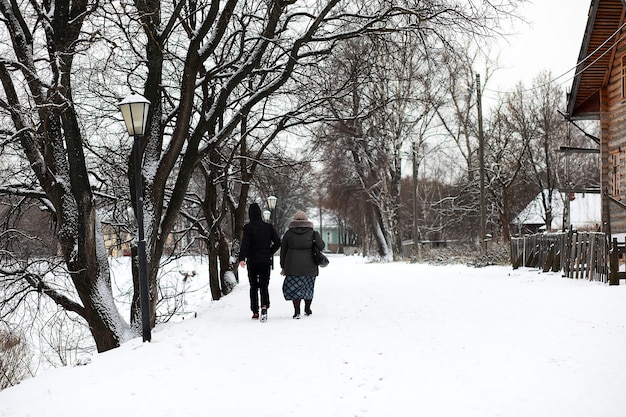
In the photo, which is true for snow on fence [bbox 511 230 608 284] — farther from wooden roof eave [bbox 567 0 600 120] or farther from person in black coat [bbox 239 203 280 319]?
person in black coat [bbox 239 203 280 319]

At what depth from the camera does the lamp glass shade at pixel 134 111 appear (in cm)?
873

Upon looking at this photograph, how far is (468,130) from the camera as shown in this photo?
39875mm

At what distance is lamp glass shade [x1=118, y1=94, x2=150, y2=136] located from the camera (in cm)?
873

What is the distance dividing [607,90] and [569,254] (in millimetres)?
8762

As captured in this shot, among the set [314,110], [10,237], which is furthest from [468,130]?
[10,237]

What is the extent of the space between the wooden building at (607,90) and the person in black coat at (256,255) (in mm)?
11331

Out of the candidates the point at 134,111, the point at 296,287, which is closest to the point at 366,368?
the point at 296,287

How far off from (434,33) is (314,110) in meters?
4.52

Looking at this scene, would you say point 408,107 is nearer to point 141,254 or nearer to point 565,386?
point 141,254

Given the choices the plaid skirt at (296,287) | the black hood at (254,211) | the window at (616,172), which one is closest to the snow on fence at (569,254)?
the window at (616,172)

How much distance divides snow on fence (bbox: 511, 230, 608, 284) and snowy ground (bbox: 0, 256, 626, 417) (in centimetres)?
297

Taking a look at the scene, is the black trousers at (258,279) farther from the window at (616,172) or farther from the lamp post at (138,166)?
the window at (616,172)

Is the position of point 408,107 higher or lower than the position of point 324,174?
higher

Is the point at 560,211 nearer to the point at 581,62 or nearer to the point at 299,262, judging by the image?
the point at 581,62
